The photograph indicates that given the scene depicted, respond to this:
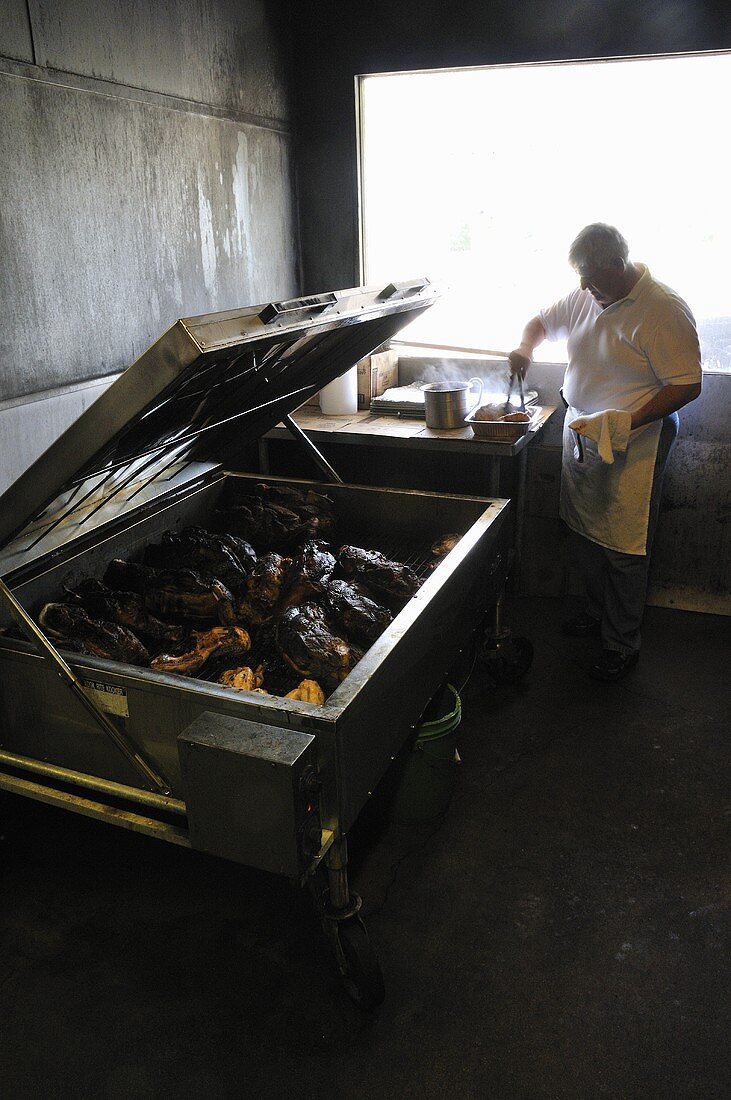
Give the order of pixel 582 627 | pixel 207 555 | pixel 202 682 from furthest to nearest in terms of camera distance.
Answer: pixel 582 627
pixel 207 555
pixel 202 682

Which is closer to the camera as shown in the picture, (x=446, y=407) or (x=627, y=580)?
(x=627, y=580)

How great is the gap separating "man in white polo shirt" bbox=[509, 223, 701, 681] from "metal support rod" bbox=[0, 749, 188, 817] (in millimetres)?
2416

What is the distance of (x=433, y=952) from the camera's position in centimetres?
260

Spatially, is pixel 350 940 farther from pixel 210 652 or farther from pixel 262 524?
pixel 262 524

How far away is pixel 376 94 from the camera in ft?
15.8

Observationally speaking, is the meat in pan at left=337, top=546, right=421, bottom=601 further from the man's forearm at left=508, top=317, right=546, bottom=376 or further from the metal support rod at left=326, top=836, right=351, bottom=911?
the man's forearm at left=508, top=317, right=546, bottom=376

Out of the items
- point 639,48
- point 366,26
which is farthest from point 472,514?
point 366,26

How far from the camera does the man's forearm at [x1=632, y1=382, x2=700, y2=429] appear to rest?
11.9 feet

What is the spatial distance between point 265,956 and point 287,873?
2.46 feet

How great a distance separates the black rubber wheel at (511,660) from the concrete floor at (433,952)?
0.48m

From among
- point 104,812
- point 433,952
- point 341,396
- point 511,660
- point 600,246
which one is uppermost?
point 600,246

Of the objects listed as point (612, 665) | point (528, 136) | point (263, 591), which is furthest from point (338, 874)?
point (528, 136)

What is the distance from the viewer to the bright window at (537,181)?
432 cm

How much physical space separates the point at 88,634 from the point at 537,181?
3.64 metres
